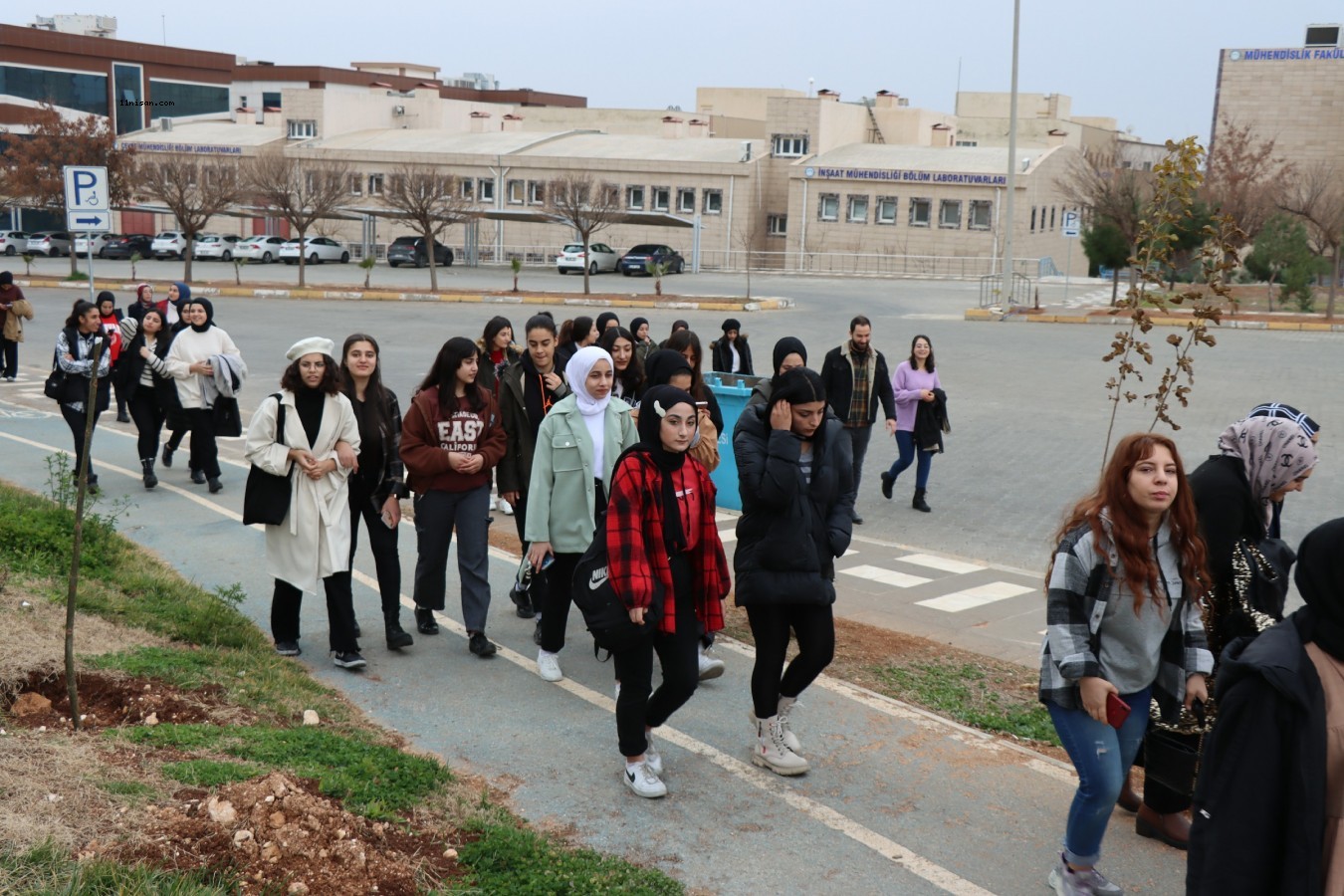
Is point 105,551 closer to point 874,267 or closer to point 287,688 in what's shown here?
point 287,688

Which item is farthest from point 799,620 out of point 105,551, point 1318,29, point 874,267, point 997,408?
point 1318,29

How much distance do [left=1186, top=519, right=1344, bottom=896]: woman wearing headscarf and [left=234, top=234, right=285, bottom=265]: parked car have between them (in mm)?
57117

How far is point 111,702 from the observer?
5.81 metres

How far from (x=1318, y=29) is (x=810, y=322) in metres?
46.7

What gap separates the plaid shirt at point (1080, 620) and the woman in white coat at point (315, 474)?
12.9 feet

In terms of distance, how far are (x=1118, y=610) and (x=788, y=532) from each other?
4.73 ft

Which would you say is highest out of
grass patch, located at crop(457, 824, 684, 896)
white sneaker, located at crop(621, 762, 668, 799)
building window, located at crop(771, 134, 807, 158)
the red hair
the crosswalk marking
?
building window, located at crop(771, 134, 807, 158)

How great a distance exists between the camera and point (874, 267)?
188 ft

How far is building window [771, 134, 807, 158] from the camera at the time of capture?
60.3 m

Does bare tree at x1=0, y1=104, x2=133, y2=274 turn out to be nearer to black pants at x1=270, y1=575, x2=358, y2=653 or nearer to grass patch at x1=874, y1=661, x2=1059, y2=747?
black pants at x1=270, y1=575, x2=358, y2=653

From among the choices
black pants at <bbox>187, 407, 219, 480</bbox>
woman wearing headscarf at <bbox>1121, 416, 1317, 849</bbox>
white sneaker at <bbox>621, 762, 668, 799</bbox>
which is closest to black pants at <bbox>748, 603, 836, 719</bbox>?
white sneaker at <bbox>621, 762, 668, 799</bbox>

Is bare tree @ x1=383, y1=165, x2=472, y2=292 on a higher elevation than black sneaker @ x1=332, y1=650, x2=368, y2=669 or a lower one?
higher

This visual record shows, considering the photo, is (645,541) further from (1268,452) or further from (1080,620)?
(1268,452)

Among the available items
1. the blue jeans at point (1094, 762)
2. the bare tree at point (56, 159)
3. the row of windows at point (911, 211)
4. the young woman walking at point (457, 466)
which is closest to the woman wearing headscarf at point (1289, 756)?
the blue jeans at point (1094, 762)
